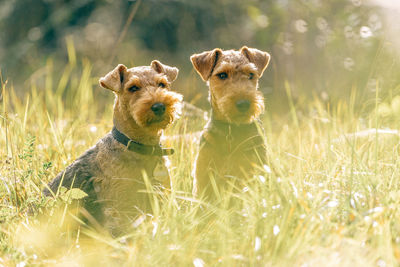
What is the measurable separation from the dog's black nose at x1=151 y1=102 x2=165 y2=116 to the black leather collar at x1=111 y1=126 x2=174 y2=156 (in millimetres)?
313

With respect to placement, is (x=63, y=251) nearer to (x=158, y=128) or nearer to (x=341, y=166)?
(x=158, y=128)

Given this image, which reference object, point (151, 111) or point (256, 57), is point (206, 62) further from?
point (151, 111)

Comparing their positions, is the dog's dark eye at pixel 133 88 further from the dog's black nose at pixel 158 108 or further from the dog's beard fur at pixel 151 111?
the dog's black nose at pixel 158 108

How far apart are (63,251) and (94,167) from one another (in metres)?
0.80

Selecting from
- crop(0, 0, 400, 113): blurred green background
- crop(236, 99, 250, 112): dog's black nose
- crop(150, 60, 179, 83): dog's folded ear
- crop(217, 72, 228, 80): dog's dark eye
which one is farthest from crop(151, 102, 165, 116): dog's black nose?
crop(0, 0, 400, 113): blurred green background

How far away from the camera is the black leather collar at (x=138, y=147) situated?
346 centimetres

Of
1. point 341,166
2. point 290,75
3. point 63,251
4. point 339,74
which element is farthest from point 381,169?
point 290,75

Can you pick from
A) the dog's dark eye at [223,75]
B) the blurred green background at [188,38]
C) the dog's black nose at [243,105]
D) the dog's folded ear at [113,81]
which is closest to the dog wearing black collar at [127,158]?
the dog's folded ear at [113,81]

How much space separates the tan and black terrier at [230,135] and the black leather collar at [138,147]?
1.55ft

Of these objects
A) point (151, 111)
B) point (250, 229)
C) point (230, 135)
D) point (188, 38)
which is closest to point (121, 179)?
point (151, 111)

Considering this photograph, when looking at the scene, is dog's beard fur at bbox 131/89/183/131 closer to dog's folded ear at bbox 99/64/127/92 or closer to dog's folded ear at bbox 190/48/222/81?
dog's folded ear at bbox 99/64/127/92

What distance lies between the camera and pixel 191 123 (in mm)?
5383

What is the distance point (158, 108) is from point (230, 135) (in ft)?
2.62

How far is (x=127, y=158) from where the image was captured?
346cm
